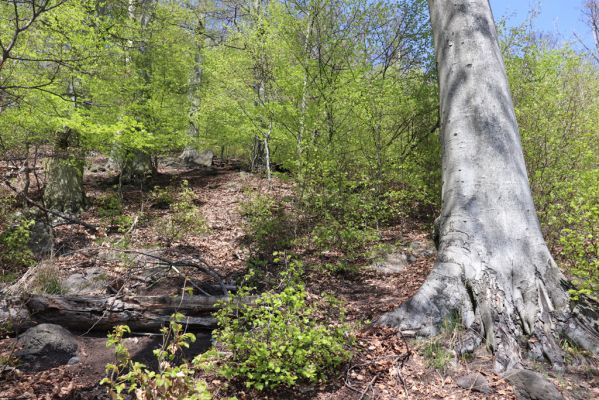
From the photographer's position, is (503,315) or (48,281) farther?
(48,281)

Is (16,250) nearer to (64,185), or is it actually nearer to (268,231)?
(64,185)

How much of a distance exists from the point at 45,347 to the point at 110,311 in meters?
0.68

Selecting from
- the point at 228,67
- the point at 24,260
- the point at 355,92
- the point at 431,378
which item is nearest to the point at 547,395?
the point at 431,378

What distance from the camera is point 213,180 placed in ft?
45.3

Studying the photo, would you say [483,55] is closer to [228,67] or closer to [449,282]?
[449,282]

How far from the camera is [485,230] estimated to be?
337 cm

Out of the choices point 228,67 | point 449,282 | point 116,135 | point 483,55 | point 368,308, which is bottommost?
point 368,308

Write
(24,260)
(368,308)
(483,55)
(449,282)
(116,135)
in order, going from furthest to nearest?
1. (116,135)
2. (24,260)
3. (368,308)
4. (483,55)
5. (449,282)

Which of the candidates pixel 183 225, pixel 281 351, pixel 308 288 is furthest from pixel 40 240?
pixel 281 351

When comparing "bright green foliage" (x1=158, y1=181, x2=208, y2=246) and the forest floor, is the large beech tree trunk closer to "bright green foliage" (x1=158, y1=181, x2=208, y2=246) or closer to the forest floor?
the forest floor

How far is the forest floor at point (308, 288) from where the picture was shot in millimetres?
2785

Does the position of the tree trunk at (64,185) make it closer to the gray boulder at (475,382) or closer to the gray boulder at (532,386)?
the gray boulder at (475,382)

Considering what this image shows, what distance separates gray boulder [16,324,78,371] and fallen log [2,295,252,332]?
0.62 ft

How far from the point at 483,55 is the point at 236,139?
1033 cm
